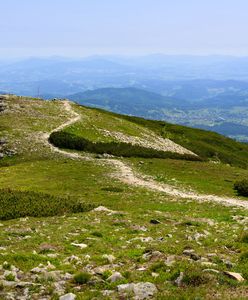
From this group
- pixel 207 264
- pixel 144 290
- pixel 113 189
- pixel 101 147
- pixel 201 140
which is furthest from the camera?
pixel 201 140

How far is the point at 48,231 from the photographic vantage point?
67.3 ft

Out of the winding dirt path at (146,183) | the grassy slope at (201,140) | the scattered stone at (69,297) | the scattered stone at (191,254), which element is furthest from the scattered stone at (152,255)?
the grassy slope at (201,140)

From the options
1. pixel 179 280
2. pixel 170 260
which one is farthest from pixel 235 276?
pixel 170 260

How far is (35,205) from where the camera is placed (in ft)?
88.4

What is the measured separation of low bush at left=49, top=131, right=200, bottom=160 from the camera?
55.9 meters

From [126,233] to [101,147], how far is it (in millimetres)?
37076

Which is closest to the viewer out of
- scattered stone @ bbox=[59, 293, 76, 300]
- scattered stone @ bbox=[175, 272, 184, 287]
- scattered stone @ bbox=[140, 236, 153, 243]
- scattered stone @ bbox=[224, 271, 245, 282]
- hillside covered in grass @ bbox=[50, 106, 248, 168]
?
scattered stone @ bbox=[59, 293, 76, 300]

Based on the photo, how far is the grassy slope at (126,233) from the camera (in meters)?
12.5

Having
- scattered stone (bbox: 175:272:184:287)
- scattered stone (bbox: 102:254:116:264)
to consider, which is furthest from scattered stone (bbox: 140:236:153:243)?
scattered stone (bbox: 175:272:184:287)

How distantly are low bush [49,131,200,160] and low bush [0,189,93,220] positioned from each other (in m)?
25.8

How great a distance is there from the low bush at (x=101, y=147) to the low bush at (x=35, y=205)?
84.8 feet

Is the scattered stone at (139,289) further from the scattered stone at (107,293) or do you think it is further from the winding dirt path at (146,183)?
the winding dirt path at (146,183)

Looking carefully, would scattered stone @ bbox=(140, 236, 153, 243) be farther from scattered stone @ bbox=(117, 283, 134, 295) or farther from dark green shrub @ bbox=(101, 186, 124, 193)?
dark green shrub @ bbox=(101, 186, 124, 193)

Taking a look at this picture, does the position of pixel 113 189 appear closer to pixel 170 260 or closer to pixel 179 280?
pixel 170 260
